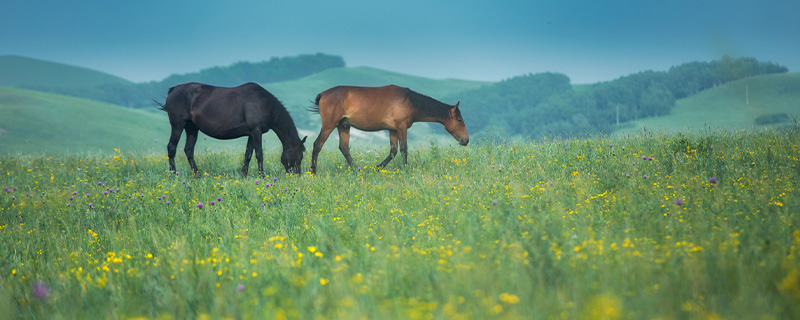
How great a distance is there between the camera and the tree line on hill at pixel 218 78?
4281 inches

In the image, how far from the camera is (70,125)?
5081 cm

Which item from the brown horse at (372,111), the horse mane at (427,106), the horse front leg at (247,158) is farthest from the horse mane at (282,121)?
the horse mane at (427,106)

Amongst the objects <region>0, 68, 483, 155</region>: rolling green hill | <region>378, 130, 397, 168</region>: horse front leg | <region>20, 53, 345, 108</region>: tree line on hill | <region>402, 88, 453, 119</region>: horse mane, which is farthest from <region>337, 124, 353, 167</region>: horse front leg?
<region>20, 53, 345, 108</region>: tree line on hill

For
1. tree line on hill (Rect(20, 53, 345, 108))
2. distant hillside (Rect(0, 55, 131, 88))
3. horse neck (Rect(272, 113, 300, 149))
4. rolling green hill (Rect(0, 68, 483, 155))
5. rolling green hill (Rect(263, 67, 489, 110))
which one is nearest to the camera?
horse neck (Rect(272, 113, 300, 149))

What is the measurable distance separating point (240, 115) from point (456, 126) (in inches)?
212

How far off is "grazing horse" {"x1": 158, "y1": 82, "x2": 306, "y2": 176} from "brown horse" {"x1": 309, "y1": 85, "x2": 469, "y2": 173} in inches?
27.0

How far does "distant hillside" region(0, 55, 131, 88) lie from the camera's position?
122m

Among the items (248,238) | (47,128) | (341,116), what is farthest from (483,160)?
(47,128)

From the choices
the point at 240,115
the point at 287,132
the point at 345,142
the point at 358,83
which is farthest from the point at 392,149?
the point at 358,83

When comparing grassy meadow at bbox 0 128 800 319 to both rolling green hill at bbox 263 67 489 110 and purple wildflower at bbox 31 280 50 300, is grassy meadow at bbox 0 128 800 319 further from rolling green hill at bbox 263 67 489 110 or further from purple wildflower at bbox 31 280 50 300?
rolling green hill at bbox 263 67 489 110

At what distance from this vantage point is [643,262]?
3871mm

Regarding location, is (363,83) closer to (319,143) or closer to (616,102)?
(616,102)

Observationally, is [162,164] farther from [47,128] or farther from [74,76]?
[74,76]

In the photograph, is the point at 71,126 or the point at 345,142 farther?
the point at 71,126
